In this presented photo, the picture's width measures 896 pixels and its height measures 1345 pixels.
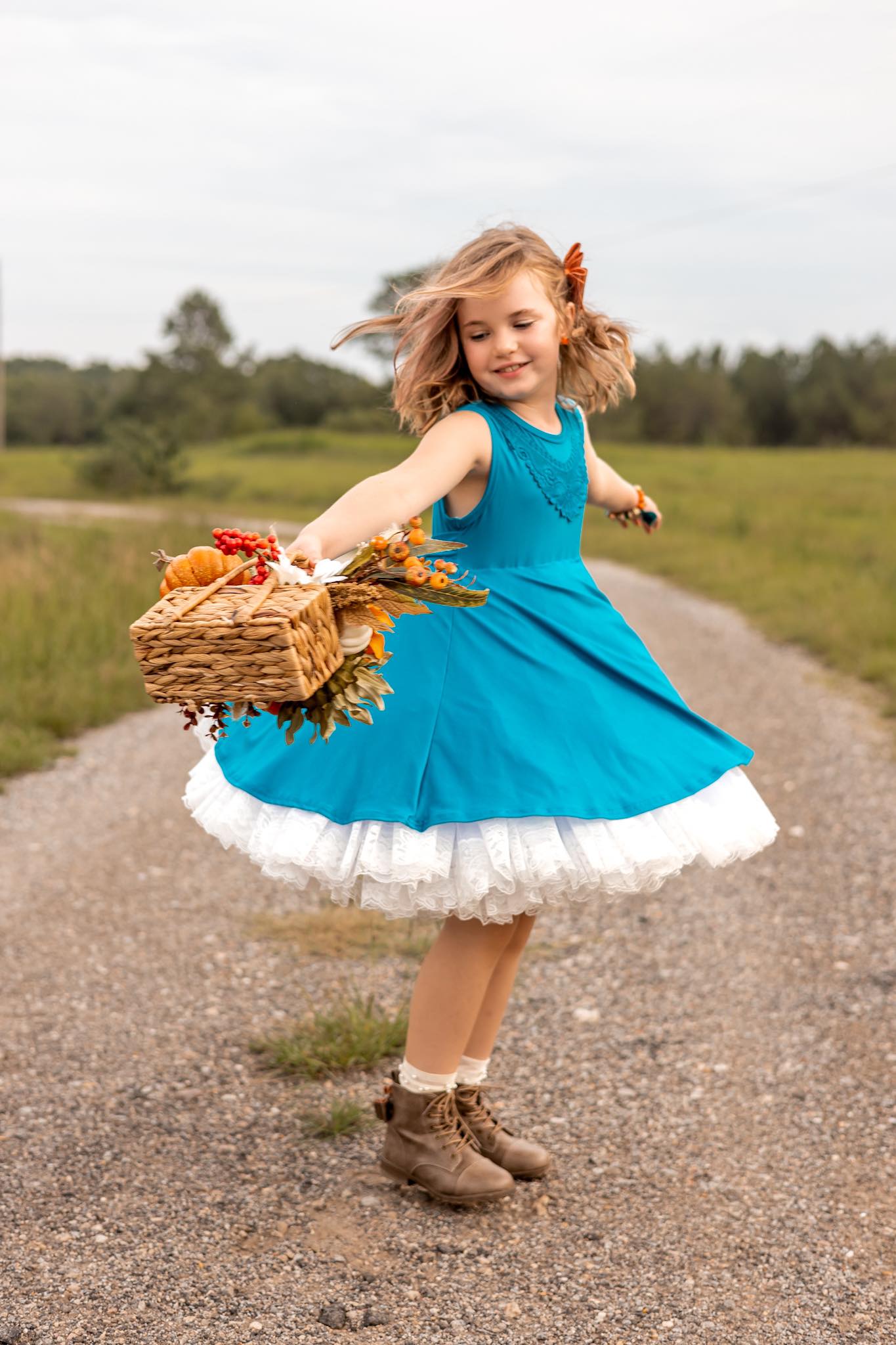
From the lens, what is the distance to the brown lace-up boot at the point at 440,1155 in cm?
277

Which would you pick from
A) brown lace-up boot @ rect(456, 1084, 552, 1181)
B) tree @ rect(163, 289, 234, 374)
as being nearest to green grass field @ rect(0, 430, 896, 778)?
brown lace-up boot @ rect(456, 1084, 552, 1181)

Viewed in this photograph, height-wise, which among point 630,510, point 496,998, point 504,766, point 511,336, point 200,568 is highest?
point 511,336

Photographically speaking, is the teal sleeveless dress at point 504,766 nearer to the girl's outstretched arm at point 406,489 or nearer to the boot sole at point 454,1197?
the girl's outstretched arm at point 406,489

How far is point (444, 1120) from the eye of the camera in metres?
2.81

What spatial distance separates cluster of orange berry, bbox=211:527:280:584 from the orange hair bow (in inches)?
42.9

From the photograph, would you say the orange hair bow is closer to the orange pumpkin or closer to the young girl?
the young girl

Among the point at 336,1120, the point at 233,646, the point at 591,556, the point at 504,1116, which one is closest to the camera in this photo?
the point at 233,646

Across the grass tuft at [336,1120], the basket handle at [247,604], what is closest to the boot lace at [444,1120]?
the grass tuft at [336,1120]

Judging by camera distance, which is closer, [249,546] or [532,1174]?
[249,546]

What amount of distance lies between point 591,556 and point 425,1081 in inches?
630

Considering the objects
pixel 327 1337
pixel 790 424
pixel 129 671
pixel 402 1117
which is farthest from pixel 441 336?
pixel 790 424

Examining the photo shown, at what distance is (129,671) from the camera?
338 inches

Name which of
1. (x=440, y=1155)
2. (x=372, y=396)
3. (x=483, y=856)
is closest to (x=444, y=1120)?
(x=440, y=1155)

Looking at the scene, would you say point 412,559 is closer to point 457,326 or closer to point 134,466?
point 457,326
